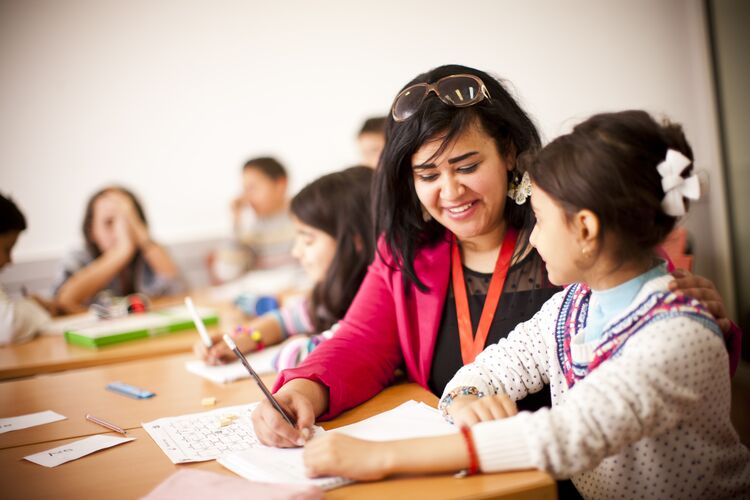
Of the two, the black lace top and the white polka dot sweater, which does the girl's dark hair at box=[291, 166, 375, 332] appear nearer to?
the black lace top

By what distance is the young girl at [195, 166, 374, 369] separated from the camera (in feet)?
6.68

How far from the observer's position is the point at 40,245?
4.25 m

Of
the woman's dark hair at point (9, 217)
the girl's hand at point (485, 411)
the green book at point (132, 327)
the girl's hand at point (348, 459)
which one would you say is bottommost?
the girl's hand at point (348, 459)

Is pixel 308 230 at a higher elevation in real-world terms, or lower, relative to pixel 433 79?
lower

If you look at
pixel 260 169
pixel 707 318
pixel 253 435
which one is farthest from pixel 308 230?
pixel 260 169

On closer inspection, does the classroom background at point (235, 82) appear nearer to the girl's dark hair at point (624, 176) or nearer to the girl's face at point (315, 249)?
the girl's face at point (315, 249)

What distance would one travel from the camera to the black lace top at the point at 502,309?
149 cm

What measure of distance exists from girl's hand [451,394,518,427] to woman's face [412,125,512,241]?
1.61 feet

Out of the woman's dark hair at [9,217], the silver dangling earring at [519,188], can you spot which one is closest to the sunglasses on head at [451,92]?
the silver dangling earring at [519,188]

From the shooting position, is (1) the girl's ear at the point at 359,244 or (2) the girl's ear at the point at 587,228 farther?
(1) the girl's ear at the point at 359,244

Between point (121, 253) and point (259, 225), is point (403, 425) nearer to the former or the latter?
point (121, 253)

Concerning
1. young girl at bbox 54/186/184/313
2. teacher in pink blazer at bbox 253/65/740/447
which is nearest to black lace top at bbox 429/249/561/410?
teacher in pink blazer at bbox 253/65/740/447

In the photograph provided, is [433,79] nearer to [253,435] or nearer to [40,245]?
[253,435]

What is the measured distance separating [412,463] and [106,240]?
333 cm
